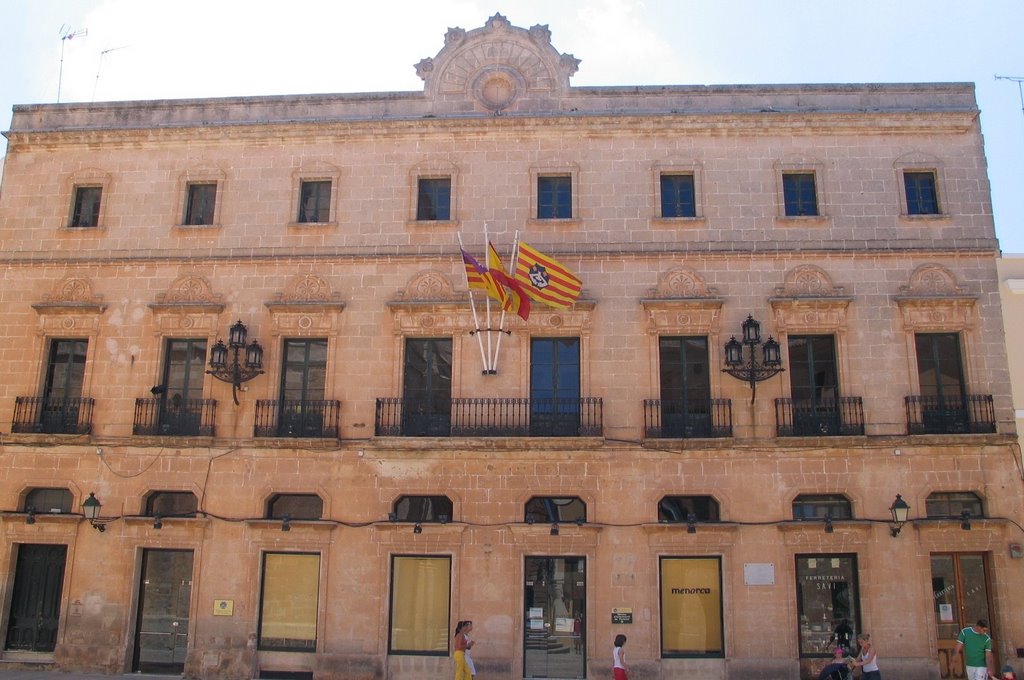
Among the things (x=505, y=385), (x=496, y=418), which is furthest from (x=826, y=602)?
(x=505, y=385)

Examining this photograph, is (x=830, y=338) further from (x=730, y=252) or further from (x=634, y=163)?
(x=634, y=163)

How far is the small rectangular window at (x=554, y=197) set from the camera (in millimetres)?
18625

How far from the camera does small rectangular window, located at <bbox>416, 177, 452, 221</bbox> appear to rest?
18812mm

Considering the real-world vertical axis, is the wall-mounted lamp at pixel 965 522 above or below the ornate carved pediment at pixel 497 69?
below

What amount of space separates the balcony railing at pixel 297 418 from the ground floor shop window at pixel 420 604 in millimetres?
3090

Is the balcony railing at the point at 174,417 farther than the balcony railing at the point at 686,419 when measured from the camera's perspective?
Yes

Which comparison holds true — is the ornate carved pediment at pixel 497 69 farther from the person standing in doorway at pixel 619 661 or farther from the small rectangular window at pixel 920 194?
the person standing in doorway at pixel 619 661

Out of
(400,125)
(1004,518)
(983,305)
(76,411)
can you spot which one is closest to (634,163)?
(400,125)

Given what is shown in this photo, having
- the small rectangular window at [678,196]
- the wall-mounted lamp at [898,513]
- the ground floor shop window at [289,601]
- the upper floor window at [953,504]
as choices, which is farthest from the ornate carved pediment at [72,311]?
the upper floor window at [953,504]

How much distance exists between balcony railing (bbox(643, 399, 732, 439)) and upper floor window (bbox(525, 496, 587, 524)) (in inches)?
76.7

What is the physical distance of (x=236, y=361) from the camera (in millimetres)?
17562

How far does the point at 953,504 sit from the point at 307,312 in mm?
13602

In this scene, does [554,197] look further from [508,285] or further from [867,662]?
[867,662]

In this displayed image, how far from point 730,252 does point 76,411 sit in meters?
14.2
